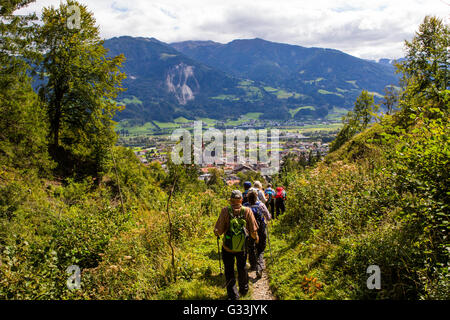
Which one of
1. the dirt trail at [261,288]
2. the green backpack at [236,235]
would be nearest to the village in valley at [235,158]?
the green backpack at [236,235]

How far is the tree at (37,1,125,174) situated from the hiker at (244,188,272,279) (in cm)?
1565

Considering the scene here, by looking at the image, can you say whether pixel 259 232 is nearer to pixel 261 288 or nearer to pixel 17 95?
pixel 261 288

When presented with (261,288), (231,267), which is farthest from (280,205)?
(231,267)

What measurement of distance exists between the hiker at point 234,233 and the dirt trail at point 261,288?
792 millimetres

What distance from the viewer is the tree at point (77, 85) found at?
656 inches

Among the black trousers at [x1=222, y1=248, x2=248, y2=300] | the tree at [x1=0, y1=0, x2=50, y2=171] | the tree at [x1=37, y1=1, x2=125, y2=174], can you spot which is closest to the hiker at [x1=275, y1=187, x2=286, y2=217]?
the black trousers at [x1=222, y1=248, x2=248, y2=300]

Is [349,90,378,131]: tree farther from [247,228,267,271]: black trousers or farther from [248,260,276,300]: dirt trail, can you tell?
[248,260,276,300]: dirt trail

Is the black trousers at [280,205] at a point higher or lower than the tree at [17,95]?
lower

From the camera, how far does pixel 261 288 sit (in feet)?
20.9

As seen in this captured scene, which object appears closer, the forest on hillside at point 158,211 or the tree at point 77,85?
the forest on hillside at point 158,211

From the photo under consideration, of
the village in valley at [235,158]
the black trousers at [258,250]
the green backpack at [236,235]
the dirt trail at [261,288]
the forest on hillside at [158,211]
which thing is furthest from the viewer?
the village in valley at [235,158]

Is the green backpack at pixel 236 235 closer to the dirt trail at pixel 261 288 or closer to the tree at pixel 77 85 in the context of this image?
the dirt trail at pixel 261 288

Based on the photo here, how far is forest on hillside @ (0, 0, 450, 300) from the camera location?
4.58 metres
